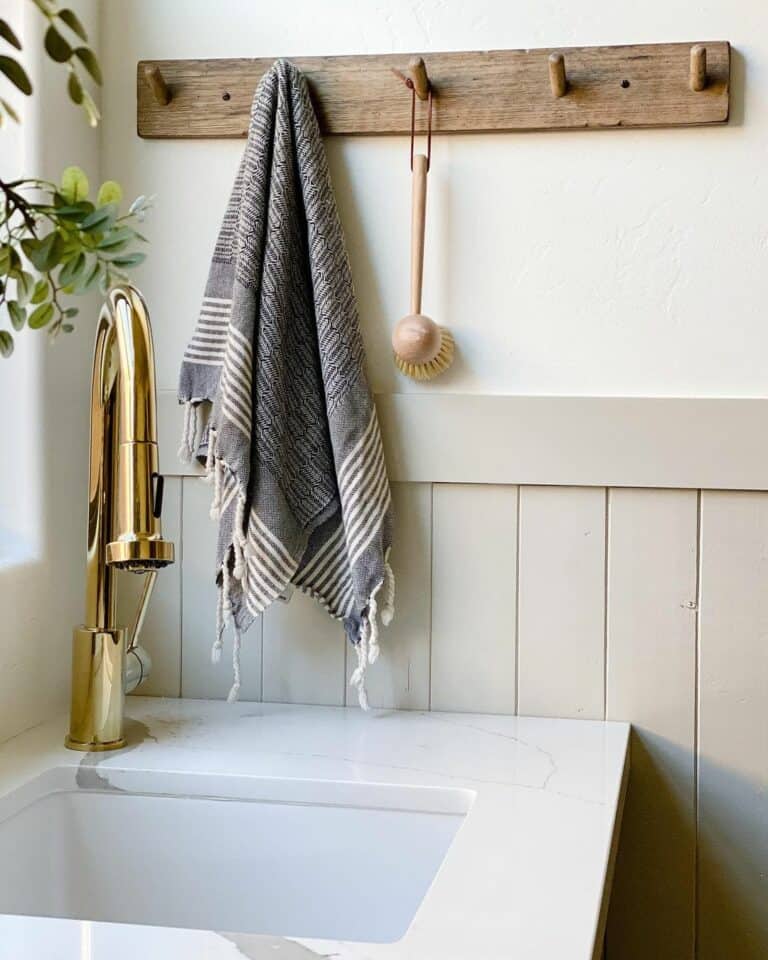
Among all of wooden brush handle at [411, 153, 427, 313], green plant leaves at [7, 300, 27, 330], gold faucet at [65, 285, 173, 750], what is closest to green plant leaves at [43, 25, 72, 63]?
green plant leaves at [7, 300, 27, 330]

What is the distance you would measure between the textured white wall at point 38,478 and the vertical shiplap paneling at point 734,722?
2.38 feet

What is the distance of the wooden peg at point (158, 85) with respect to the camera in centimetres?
137

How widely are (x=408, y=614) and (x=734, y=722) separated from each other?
384 mm

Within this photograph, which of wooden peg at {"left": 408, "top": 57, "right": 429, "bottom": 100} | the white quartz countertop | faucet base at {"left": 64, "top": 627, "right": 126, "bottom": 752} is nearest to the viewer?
the white quartz countertop

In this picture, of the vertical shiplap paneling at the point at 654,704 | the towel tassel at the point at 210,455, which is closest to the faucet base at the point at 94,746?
the towel tassel at the point at 210,455

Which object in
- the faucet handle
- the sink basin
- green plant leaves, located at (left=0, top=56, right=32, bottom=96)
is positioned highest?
green plant leaves, located at (left=0, top=56, right=32, bottom=96)

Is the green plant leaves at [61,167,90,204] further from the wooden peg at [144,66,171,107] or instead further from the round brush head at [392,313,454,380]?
the wooden peg at [144,66,171,107]

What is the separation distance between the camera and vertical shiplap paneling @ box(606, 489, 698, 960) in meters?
1.31

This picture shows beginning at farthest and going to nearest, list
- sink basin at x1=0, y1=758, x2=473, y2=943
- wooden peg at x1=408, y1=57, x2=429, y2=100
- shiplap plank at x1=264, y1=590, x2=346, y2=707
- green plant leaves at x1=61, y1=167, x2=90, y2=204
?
shiplap plank at x1=264, y1=590, x2=346, y2=707
wooden peg at x1=408, y1=57, x2=429, y2=100
sink basin at x1=0, y1=758, x2=473, y2=943
green plant leaves at x1=61, y1=167, x2=90, y2=204

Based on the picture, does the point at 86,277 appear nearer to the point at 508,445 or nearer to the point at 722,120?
the point at 508,445

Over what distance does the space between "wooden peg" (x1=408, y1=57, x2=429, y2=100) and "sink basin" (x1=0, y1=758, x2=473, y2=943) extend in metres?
0.76

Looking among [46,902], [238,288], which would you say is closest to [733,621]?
[238,288]

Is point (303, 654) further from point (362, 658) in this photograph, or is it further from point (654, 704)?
point (654, 704)

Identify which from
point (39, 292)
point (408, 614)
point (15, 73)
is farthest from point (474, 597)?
point (15, 73)
